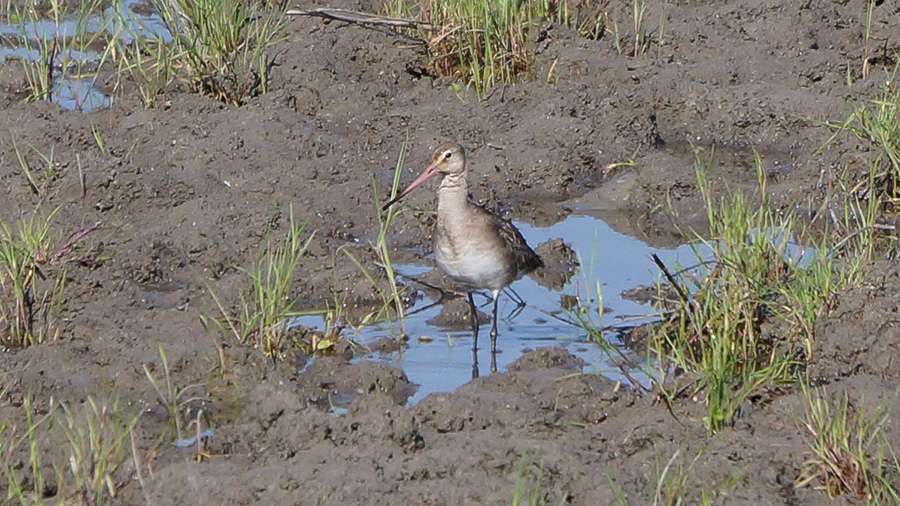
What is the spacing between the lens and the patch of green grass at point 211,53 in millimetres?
9242

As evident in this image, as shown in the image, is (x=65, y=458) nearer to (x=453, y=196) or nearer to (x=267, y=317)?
(x=267, y=317)

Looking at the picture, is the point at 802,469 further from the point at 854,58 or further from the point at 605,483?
the point at 854,58

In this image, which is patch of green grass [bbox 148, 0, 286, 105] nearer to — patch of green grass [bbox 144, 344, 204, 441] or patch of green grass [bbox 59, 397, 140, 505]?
patch of green grass [bbox 144, 344, 204, 441]

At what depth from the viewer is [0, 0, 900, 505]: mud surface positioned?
4941 millimetres

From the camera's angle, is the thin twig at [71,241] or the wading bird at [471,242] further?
the wading bird at [471,242]

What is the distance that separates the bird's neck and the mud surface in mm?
581

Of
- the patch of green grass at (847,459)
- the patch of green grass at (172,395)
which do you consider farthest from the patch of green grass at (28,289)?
the patch of green grass at (847,459)

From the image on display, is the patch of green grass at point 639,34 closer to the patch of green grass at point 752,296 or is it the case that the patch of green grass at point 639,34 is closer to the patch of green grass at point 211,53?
the patch of green grass at point 211,53

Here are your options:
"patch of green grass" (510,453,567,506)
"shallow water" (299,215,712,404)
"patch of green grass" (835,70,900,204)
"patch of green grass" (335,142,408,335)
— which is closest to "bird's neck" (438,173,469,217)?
"patch of green grass" (335,142,408,335)

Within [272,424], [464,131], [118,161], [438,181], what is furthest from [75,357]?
[464,131]

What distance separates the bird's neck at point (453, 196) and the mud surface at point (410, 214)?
581 mm

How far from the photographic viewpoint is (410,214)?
8336 mm

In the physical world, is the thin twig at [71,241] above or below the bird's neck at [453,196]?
below

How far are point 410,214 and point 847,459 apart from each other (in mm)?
4040
